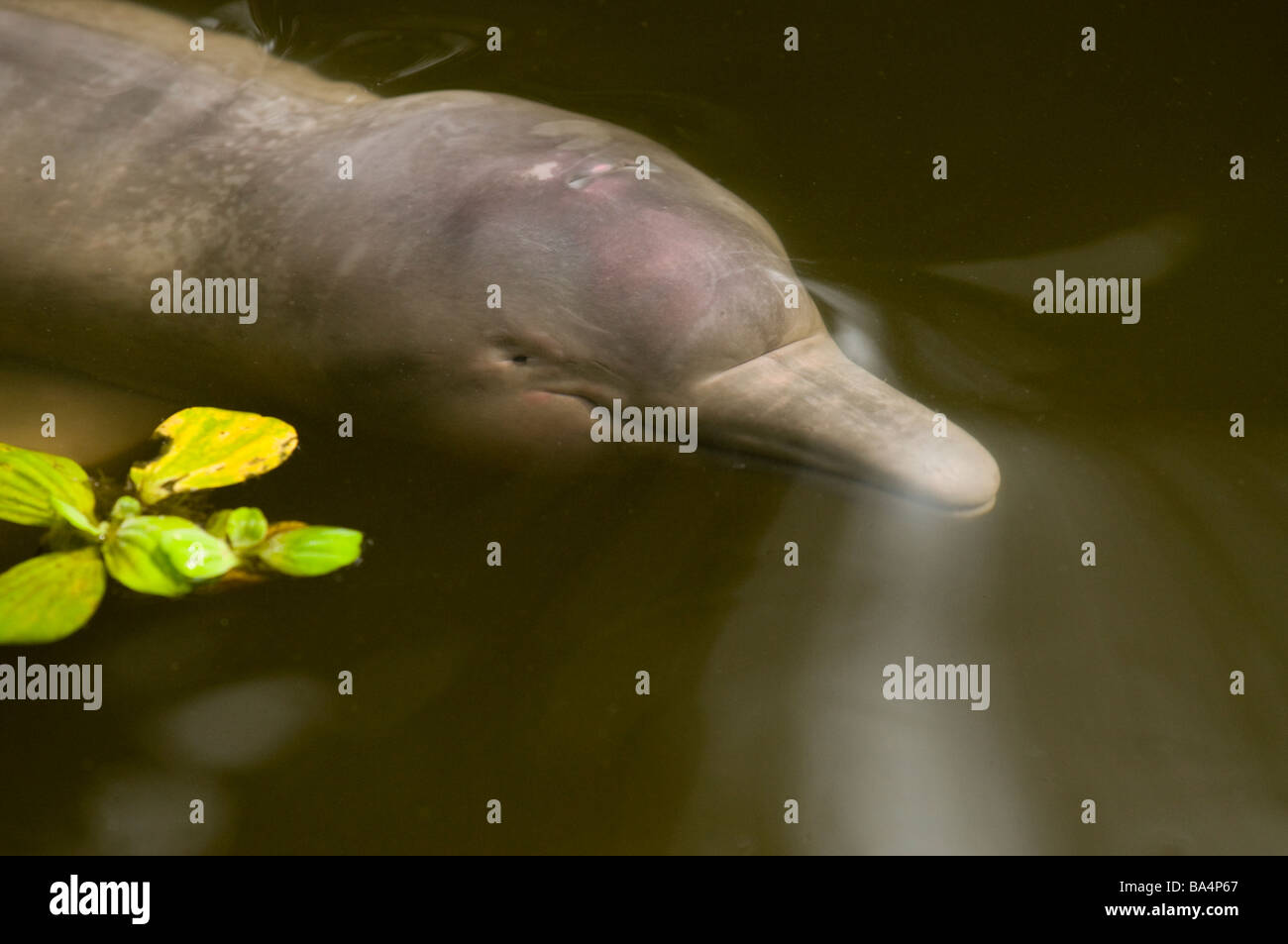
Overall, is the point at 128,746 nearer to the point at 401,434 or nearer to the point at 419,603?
the point at 419,603

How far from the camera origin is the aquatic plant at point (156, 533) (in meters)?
2.97

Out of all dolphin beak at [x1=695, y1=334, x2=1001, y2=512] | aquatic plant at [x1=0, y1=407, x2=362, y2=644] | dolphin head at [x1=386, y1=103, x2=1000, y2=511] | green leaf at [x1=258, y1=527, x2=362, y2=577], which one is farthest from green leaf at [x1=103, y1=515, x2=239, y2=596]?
dolphin beak at [x1=695, y1=334, x2=1001, y2=512]

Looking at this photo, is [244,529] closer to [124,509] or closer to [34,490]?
[124,509]

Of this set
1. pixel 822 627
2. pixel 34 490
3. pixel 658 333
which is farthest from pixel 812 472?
pixel 34 490

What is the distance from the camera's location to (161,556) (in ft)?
9.84

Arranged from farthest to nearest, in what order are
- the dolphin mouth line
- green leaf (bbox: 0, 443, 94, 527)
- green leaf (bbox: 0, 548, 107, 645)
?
the dolphin mouth line < green leaf (bbox: 0, 443, 94, 527) < green leaf (bbox: 0, 548, 107, 645)

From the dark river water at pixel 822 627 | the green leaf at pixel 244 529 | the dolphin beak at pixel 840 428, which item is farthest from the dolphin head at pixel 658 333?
the green leaf at pixel 244 529

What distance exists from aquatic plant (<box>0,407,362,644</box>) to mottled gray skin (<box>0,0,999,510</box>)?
39 centimetres

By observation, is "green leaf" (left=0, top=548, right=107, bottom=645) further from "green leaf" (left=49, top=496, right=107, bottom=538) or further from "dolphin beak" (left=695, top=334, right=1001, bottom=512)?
"dolphin beak" (left=695, top=334, right=1001, bottom=512)

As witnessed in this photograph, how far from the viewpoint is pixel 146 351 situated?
3760 mm

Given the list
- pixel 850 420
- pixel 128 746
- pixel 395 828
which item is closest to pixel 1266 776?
pixel 850 420

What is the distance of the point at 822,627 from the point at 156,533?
1.77m

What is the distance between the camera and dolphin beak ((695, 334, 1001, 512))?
3.09 m

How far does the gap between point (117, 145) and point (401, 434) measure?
4.48 feet
